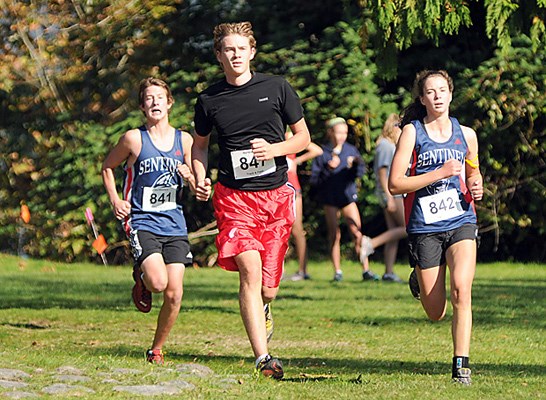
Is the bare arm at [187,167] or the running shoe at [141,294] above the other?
the bare arm at [187,167]

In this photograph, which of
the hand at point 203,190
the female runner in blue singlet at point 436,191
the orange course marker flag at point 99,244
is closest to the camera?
the female runner in blue singlet at point 436,191

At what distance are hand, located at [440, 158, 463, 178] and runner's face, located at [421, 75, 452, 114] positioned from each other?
38cm

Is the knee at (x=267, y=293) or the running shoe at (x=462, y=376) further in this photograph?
the knee at (x=267, y=293)

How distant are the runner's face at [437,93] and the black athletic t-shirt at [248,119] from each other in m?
0.78

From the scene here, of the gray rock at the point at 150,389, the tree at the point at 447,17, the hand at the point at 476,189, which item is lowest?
the gray rock at the point at 150,389

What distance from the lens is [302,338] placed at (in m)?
9.82

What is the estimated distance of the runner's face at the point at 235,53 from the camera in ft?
24.9

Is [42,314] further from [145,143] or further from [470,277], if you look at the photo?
[470,277]

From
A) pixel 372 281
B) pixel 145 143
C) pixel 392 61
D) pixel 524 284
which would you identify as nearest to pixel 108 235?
pixel 372 281

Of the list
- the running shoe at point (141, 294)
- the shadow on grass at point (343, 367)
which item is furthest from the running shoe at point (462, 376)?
the running shoe at point (141, 294)

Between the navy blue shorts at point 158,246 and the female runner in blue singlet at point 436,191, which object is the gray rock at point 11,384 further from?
the female runner in blue singlet at point 436,191

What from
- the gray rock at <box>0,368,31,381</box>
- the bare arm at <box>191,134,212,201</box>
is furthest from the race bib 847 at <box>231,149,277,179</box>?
the gray rock at <box>0,368,31,381</box>

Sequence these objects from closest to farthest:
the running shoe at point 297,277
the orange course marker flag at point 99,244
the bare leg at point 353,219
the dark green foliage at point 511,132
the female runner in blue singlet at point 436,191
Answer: the female runner in blue singlet at point 436,191 → the bare leg at point 353,219 → the running shoe at point 297,277 → the dark green foliage at point 511,132 → the orange course marker flag at point 99,244

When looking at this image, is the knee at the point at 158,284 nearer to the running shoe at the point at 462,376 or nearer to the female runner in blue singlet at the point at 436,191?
the female runner in blue singlet at the point at 436,191
